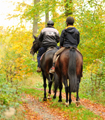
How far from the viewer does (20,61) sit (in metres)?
8.98

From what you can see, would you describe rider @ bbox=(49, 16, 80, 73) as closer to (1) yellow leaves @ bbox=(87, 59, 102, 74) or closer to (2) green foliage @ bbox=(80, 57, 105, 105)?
(2) green foliage @ bbox=(80, 57, 105, 105)

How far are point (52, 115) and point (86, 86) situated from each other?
4.60m

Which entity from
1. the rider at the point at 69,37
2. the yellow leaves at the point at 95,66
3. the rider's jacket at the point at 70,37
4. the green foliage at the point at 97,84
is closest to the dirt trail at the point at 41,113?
the rider at the point at 69,37

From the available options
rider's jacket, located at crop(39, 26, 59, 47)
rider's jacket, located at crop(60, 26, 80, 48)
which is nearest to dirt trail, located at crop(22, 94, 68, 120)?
rider's jacket, located at crop(60, 26, 80, 48)

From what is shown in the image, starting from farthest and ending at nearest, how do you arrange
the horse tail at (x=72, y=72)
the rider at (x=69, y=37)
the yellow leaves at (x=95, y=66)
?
the yellow leaves at (x=95, y=66) < the rider at (x=69, y=37) < the horse tail at (x=72, y=72)

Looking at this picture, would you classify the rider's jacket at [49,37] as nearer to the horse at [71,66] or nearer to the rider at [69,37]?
the rider at [69,37]

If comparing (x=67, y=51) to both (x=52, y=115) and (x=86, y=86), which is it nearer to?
(x=52, y=115)

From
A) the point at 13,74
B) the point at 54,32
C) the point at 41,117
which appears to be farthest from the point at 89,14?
the point at 41,117

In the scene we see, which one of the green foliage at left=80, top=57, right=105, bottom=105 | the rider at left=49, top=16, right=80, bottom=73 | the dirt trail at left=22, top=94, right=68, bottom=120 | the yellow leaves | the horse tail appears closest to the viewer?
the dirt trail at left=22, top=94, right=68, bottom=120

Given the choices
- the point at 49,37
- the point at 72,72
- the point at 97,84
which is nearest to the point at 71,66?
the point at 72,72

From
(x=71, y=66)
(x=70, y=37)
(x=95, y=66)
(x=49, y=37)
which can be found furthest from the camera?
(x=95, y=66)

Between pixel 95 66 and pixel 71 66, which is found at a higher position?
pixel 71 66

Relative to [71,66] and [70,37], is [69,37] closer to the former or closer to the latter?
[70,37]

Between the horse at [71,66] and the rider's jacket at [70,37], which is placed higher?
the rider's jacket at [70,37]
